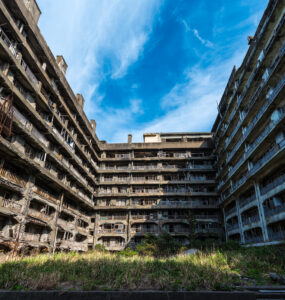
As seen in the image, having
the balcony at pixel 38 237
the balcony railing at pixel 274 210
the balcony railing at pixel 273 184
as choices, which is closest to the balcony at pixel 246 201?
the balcony railing at pixel 273 184

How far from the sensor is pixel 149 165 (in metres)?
47.5

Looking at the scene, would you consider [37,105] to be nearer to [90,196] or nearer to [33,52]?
[33,52]

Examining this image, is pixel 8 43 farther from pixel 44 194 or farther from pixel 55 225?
pixel 55 225

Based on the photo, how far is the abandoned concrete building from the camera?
69.8ft

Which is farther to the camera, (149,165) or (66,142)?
(149,165)

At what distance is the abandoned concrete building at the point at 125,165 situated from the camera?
2127 cm

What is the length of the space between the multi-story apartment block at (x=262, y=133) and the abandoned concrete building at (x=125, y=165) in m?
0.13

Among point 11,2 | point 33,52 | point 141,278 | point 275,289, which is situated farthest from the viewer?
point 33,52

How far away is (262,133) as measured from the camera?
25.1 meters

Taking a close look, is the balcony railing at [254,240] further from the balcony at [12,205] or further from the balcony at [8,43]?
the balcony at [8,43]

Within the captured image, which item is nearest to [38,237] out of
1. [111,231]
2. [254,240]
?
[111,231]

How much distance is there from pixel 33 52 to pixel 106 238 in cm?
3238

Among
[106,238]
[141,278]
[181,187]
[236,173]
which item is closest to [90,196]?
[106,238]

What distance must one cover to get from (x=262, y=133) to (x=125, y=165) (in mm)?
29370
